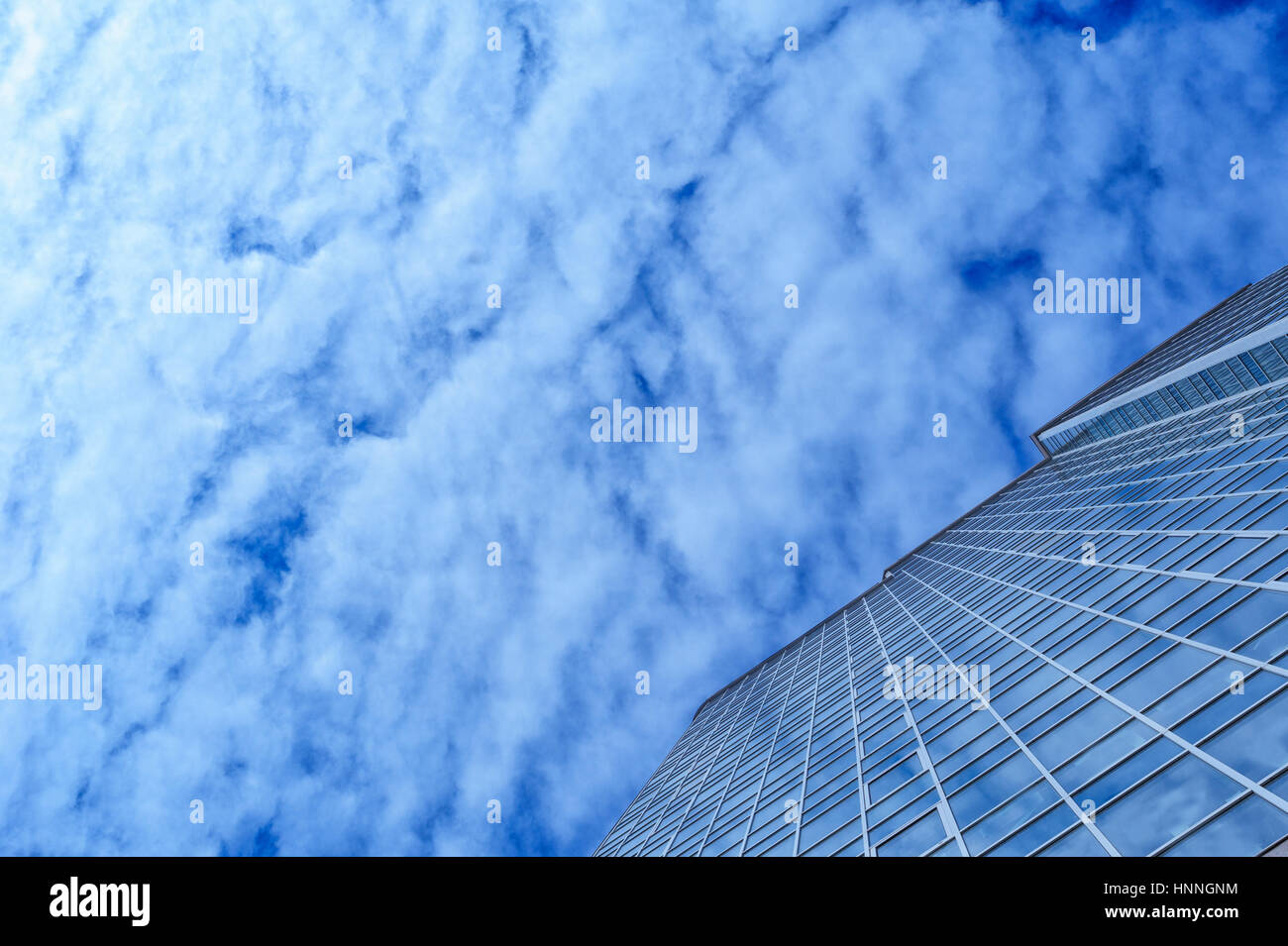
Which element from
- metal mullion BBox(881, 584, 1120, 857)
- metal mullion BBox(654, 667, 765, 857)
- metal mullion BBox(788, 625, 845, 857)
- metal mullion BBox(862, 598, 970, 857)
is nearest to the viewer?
metal mullion BBox(881, 584, 1120, 857)

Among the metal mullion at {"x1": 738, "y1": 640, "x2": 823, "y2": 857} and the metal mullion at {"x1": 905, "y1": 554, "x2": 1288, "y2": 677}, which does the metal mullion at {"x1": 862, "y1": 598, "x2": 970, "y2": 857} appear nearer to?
the metal mullion at {"x1": 738, "y1": 640, "x2": 823, "y2": 857}

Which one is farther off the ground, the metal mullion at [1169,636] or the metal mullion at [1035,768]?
the metal mullion at [1169,636]

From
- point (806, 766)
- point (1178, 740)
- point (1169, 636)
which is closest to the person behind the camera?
point (1178, 740)

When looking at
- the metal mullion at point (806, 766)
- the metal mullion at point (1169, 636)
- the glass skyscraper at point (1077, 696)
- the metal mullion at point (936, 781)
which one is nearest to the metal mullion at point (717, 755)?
the glass skyscraper at point (1077, 696)

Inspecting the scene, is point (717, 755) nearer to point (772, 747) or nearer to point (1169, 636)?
point (772, 747)

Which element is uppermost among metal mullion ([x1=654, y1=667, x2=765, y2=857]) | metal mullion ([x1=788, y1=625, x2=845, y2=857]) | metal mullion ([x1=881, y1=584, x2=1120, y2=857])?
metal mullion ([x1=881, y1=584, x2=1120, y2=857])

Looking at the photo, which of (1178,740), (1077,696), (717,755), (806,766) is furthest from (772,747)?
(1178,740)

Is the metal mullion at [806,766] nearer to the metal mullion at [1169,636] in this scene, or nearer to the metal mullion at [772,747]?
the metal mullion at [772,747]

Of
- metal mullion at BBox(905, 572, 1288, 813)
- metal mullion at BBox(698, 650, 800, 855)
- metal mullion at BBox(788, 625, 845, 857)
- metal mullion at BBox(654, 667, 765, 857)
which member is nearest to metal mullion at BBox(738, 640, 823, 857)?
metal mullion at BBox(698, 650, 800, 855)
